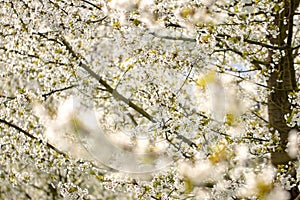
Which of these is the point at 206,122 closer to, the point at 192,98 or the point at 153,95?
the point at 153,95

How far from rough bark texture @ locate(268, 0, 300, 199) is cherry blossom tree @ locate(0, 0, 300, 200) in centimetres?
1

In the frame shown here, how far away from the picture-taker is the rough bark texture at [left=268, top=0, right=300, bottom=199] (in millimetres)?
3918

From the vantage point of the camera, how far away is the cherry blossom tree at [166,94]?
12.5 feet

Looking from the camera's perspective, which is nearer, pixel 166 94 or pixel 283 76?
pixel 166 94

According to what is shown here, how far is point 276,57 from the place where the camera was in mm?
4230

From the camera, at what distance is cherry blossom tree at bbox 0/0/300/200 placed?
3814mm

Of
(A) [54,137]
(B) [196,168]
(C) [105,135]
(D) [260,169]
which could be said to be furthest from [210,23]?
(A) [54,137]

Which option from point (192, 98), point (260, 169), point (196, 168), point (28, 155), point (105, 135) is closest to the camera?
point (196, 168)

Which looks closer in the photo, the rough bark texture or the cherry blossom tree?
the cherry blossom tree

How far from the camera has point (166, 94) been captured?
13.2 ft

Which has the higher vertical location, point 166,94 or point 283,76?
point 283,76

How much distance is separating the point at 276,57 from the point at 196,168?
1189mm

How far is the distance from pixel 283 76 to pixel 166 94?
112cm

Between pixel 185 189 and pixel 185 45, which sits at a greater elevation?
pixel 185 45
